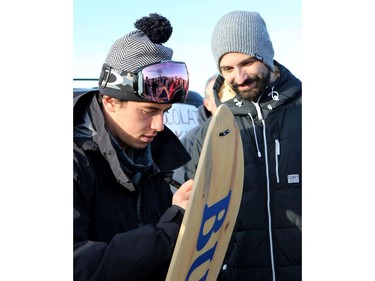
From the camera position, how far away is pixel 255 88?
3107 mm

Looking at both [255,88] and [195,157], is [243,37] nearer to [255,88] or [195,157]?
[255,88]

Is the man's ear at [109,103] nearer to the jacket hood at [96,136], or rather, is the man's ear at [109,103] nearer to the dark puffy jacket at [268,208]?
the jacket hood at [96,136]

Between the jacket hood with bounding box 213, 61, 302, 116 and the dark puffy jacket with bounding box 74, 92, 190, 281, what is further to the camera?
the jacket hood with bounding box 213, 61, 302, 116

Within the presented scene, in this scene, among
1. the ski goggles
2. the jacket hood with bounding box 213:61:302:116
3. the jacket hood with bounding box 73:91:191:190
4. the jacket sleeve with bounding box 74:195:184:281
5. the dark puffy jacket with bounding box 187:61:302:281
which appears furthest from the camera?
the jacket hood with bounding box 213:61:302:116

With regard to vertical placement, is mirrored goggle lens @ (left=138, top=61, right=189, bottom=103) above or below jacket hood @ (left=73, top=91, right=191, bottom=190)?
above

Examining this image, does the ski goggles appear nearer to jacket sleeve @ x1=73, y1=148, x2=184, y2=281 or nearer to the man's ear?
the man's ear

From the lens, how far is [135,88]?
2404 mm

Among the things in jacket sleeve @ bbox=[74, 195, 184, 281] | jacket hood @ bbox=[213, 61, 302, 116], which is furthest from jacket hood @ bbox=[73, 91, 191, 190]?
jacket hood @ bbox=[213, 61, 302, 116]

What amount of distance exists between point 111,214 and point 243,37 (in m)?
1.43

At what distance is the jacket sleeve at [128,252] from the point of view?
1.97 meters

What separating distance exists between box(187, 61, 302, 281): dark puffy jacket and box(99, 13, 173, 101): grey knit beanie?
2.37 feet

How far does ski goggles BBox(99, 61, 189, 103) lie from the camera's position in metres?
2.41
